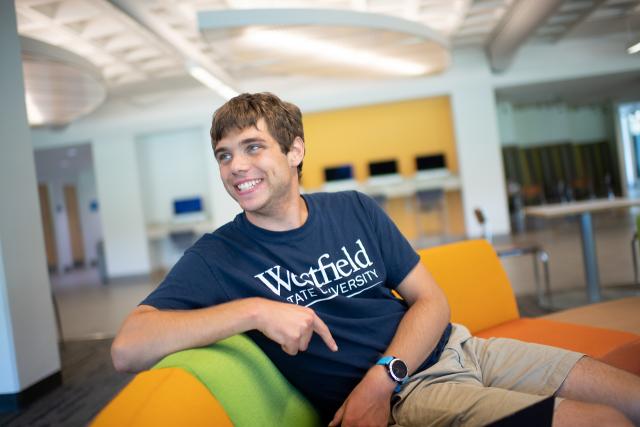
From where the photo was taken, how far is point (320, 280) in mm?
1208

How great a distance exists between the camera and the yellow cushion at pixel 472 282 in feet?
6.38

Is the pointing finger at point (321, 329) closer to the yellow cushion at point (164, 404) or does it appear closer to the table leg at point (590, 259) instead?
the yellow cushion at point (164, 404)

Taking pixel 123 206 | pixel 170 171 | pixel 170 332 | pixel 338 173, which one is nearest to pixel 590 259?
pixel 170 332

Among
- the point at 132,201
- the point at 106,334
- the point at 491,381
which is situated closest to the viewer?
the point at 491,381

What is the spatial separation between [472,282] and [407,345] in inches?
36.0

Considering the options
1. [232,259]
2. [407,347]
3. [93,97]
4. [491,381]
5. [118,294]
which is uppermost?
[93,97]

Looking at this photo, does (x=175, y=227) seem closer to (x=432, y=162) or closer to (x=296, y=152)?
(x=432, y=162)

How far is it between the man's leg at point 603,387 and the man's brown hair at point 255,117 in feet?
2.99

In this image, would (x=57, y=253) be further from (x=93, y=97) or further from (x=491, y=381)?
(x=491, y=381)

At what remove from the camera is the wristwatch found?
3.66ft

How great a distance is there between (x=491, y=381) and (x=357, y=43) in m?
5.59

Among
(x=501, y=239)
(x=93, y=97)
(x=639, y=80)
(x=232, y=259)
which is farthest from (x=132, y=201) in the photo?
(x=639, y=80)

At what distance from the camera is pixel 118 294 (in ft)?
25.5

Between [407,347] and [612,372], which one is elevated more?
[407,347]
